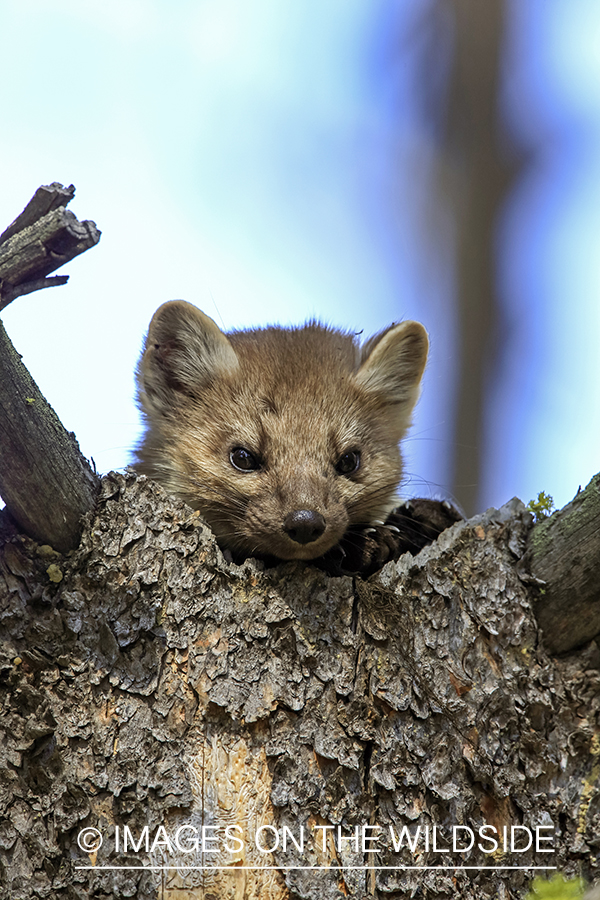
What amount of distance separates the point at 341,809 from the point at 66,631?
1.24 m

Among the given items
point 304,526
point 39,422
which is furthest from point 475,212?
point 39,422

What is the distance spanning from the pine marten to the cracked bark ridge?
2.43ft

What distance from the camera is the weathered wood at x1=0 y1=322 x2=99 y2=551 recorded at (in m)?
2.75

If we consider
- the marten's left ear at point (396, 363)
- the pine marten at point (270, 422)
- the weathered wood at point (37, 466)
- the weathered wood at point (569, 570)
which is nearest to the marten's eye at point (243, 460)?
the pine marten at point (270, 422)

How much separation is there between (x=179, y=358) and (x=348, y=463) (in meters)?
1.19

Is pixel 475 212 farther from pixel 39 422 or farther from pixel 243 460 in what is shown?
pixel 39 422

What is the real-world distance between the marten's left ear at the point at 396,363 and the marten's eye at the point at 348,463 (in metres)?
0.57

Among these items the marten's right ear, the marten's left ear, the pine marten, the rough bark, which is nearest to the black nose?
the pine marten

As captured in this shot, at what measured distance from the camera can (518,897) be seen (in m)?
2.97

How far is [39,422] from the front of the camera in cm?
282

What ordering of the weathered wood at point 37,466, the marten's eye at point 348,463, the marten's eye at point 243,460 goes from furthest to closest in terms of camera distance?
the marten's eye at point 348,463 → the marten's eye at point 243,460 → the weathered wood at point 37,466

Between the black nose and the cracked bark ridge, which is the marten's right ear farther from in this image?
the cracked bark ridge

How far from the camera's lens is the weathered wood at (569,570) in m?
2.96

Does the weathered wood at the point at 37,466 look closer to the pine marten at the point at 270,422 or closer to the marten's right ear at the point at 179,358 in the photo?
the pine marten at the point at 270,422
